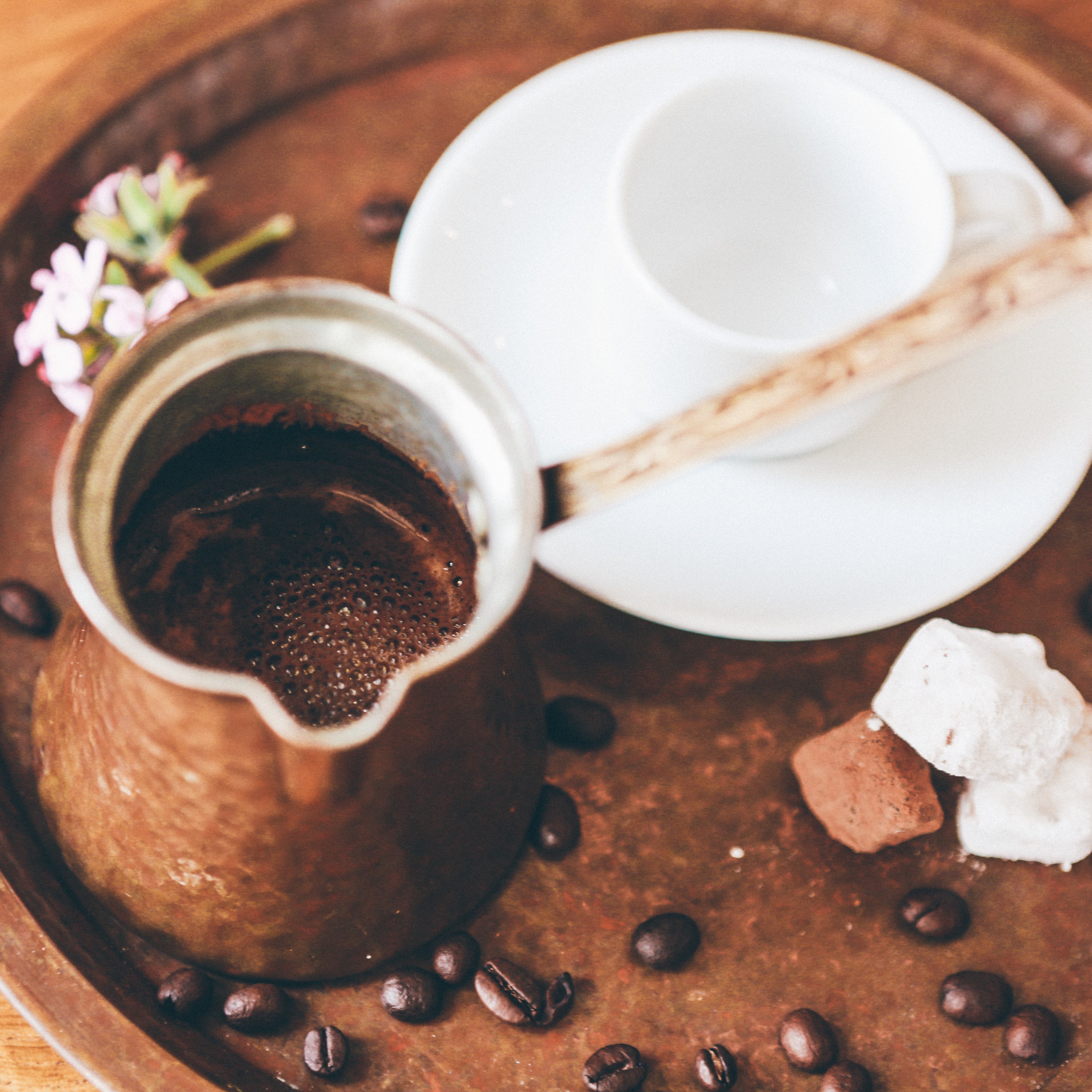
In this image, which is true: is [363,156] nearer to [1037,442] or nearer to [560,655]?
[560,655]

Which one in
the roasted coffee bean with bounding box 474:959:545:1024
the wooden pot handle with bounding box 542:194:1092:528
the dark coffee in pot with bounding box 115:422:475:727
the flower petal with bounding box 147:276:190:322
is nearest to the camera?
the wooden pot handle with bounding box 542:194:1092:528

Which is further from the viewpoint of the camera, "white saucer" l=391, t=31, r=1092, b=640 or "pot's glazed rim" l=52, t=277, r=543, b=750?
"white saucer" l=391, t=31, r=1092, b=640

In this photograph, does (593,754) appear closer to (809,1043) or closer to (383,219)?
(809,1043)

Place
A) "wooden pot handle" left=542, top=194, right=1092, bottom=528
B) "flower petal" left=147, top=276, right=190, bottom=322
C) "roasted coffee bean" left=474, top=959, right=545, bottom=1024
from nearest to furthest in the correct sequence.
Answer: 1. "wooden pot handle" left=542, top=194, right=1092, bottom=528
2. "roasted coffee bean" left=474, top=959, right=545, bottom=1024
3. "flower petal" left=147, top=276, right=190, bottom=322

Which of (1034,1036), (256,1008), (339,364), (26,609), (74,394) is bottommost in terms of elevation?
(1034,1036)

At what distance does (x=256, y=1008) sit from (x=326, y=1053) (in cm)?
5

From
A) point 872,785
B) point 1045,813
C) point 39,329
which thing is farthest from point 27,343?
point 1045,813

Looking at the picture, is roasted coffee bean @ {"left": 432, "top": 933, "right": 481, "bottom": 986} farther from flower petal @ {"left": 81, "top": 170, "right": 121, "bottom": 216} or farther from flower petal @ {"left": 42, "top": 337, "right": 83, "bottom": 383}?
flower petal @ {"left": 81, "top": 170, "right": 121, "bottom": 216}

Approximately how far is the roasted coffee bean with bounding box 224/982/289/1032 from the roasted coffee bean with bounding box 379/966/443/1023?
70 mm

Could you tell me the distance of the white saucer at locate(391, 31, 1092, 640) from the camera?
72cm

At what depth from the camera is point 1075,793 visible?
721 millimetres

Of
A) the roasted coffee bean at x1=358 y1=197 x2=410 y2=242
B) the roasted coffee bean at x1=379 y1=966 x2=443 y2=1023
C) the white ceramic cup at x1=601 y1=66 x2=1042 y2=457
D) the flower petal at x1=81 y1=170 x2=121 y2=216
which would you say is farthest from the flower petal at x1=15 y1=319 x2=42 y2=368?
the roasted coffee bean at x1=379 y1=966 x2=443 y2=1023

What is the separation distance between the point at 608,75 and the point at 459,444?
460 mm

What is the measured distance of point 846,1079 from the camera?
0.69 metres
